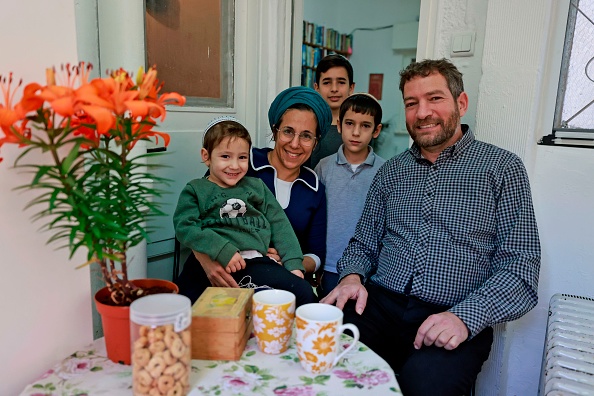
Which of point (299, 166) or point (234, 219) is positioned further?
point (299, 166)

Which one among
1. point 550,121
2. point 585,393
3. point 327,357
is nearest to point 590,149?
point 550,121

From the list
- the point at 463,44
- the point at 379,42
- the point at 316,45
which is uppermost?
the point at 379,42

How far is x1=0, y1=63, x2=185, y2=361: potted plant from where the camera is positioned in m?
0.68

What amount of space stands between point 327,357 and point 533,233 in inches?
33.0

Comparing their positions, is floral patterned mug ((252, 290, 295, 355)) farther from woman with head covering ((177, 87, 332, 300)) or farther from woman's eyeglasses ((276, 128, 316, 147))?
woman's eyeglasses ((276, 128, 316, 147))

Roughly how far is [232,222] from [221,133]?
0.30 meters

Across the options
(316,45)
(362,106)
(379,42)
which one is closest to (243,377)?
(362,106)

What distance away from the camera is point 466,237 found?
1389 mm

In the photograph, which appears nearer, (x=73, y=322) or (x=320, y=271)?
(x=73, y=322)

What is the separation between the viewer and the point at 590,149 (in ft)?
4.87

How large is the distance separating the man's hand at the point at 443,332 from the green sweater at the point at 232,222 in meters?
0.46

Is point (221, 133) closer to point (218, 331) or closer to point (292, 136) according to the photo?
point (292, 136)

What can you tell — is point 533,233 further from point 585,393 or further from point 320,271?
point 320,271

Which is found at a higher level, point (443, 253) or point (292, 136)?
point (292, 136)
